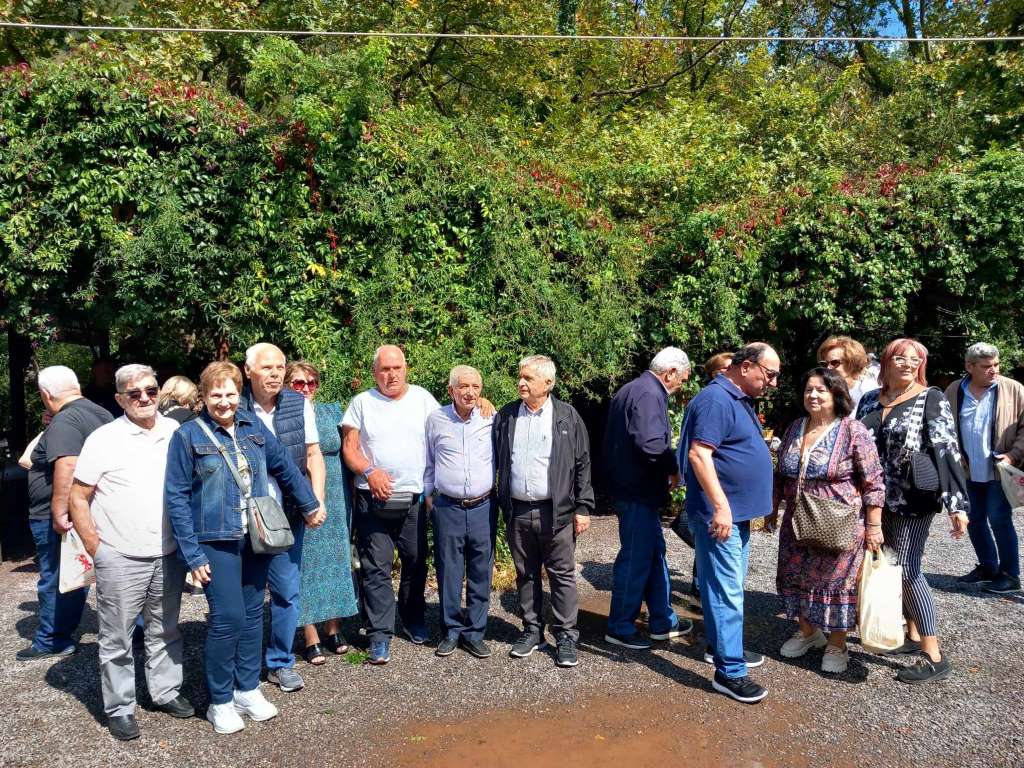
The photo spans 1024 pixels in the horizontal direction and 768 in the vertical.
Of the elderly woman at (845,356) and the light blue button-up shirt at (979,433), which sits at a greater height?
the elderly woman at (845,356)

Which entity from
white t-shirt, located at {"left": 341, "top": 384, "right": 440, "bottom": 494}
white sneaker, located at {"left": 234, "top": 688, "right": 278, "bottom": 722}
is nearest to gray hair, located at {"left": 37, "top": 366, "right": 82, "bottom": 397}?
white t-shirt, located at {"left": 341, "top": 384, "right": 440, "bottom": 494}

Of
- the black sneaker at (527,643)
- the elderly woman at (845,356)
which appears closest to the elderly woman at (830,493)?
the elderly woman at (845,356)

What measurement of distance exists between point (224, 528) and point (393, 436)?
1.26 meters

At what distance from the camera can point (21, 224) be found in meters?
6.28

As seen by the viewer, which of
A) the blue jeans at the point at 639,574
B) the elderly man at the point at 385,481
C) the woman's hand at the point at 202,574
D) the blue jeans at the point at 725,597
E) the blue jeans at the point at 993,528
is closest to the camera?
the woman's hand at the point at 202,574

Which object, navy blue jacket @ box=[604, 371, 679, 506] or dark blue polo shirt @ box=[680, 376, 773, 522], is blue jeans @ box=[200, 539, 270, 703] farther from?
dark blue polo shirt @ box=[680, 376, 773, 522]

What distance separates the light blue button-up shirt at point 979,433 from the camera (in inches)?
214

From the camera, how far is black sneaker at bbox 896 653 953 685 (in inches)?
164

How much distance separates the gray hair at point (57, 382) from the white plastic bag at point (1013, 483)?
5.84m

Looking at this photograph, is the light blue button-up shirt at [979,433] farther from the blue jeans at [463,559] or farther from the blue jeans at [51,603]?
the blue jeans at [51,603]

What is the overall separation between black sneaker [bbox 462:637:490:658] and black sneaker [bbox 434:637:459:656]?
0.07m

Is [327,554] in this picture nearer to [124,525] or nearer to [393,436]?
[393,436]

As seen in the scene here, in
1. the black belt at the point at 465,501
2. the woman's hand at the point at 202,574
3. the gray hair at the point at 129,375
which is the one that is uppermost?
the gray hair at the point at 129,375

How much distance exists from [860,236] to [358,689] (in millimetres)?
6544
